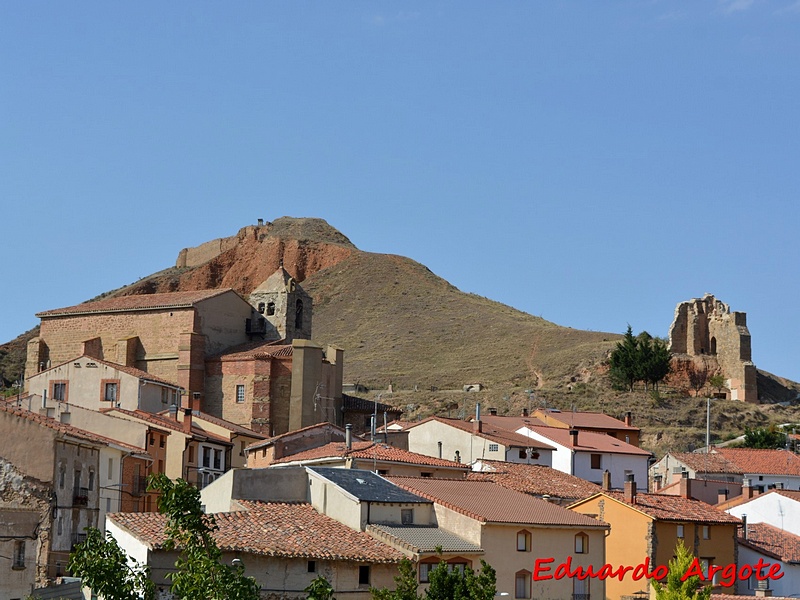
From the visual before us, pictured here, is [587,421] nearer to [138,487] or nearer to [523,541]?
[138,487]

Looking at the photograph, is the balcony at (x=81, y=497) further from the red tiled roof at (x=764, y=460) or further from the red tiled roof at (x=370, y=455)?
the red tiled roof at (x=764, y=460)

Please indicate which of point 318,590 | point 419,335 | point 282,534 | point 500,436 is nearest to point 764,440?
point 500,436

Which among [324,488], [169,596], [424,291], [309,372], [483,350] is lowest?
[169,596]

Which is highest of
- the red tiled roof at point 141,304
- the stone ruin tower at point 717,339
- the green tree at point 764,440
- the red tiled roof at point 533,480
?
the stone ruin tower at point 717,339

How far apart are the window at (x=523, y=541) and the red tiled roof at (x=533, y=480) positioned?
5.74m

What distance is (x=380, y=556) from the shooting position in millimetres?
33031

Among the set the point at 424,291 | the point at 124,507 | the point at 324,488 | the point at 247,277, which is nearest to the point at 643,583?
the point at 324,488

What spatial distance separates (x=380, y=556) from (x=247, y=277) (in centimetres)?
12334

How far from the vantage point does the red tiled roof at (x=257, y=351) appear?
71731mm

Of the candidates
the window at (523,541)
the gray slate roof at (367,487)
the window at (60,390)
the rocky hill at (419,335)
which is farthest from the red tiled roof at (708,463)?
the gray slate roof at (367,487)

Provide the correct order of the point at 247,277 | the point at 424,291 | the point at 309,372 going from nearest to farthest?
the point at 309,372 < the point at 424,291 < the point at 247,277

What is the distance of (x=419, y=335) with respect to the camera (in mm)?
127375

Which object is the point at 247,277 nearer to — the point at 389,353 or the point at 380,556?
the point at 389,353

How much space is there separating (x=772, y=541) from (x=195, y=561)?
32044mm
